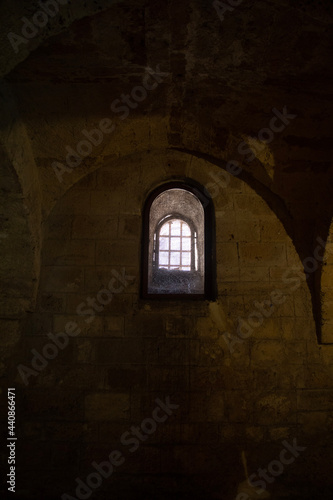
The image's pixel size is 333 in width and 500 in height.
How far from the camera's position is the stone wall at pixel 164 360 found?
8.62ft

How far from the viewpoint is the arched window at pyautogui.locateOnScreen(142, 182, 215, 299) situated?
3.15 meters

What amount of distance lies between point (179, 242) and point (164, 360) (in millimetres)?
2254

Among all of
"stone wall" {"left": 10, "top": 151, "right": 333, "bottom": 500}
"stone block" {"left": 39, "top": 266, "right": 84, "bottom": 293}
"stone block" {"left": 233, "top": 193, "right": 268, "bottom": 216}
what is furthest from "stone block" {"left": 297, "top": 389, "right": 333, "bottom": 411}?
"stone block" {"left": 39, "top": 266, "right": 84, "bottom": 293}

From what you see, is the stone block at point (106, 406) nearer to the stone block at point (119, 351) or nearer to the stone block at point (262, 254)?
the stone block at point (119, 351)

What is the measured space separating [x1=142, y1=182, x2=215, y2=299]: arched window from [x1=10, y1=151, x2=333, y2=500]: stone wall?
143mm

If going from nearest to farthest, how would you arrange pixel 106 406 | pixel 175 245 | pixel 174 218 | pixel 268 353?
pixel 106 406, pixel 268 353, pixel 174 218, pixel 175 245

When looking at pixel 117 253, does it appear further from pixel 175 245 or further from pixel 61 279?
pixel 175 245

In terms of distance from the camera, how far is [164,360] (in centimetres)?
279

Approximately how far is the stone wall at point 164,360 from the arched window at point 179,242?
0.14m

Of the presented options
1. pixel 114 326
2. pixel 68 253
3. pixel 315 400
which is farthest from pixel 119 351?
pixel 315 400

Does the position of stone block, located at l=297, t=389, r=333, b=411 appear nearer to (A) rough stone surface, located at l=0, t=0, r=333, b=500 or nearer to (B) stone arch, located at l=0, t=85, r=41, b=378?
(A) rough stone surface, located at l=0, t=0, r=333, b=500

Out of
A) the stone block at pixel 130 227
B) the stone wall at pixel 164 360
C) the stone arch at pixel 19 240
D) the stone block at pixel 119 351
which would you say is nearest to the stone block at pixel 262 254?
the stone wall at pixel 164 360

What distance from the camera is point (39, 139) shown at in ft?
8.98

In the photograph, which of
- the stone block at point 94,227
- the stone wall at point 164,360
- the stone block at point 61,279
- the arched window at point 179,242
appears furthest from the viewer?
the arched window at point 179,242
